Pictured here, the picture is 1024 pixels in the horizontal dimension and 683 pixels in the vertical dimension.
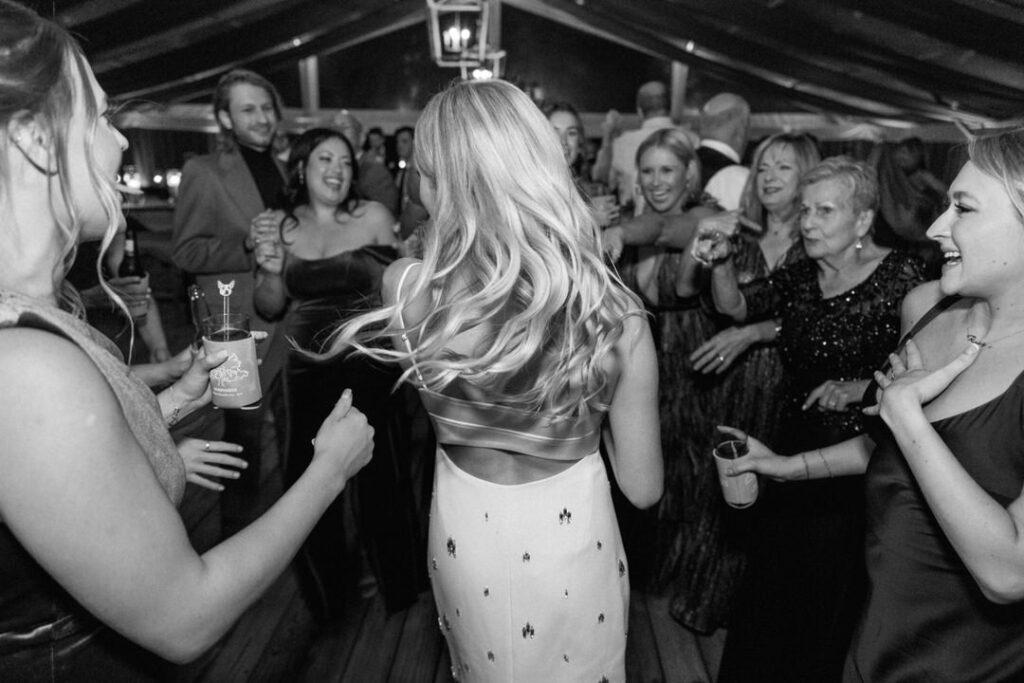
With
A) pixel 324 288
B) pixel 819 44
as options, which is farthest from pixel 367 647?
pixel 819 44

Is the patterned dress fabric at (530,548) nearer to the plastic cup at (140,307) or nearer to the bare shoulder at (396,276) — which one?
the bare shoulder at (396,276)

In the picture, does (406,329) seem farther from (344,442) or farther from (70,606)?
(70,606)

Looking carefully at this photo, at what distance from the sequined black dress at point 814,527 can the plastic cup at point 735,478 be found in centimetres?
46

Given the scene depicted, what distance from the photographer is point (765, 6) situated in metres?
2.33

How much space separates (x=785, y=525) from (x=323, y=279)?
5.26 feet

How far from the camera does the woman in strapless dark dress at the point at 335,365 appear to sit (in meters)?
2.35

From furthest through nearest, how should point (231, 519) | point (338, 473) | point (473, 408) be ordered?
1. point (231, 519)
2. point (473, 408)
3. point (338, 473)

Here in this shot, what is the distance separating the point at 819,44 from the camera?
2.38 meters

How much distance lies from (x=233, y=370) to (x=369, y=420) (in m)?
1.00

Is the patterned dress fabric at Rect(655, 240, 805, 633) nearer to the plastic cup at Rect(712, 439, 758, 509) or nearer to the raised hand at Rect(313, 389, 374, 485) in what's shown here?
the plastic cup at Rect(712, 439, 758, 509)

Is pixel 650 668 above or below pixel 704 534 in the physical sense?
below

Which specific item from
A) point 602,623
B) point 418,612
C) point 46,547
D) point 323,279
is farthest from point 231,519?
point 46,547

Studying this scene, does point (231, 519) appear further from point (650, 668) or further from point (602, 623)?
point (602, 623)

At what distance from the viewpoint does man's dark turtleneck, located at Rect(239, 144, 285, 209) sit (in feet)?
8.92
